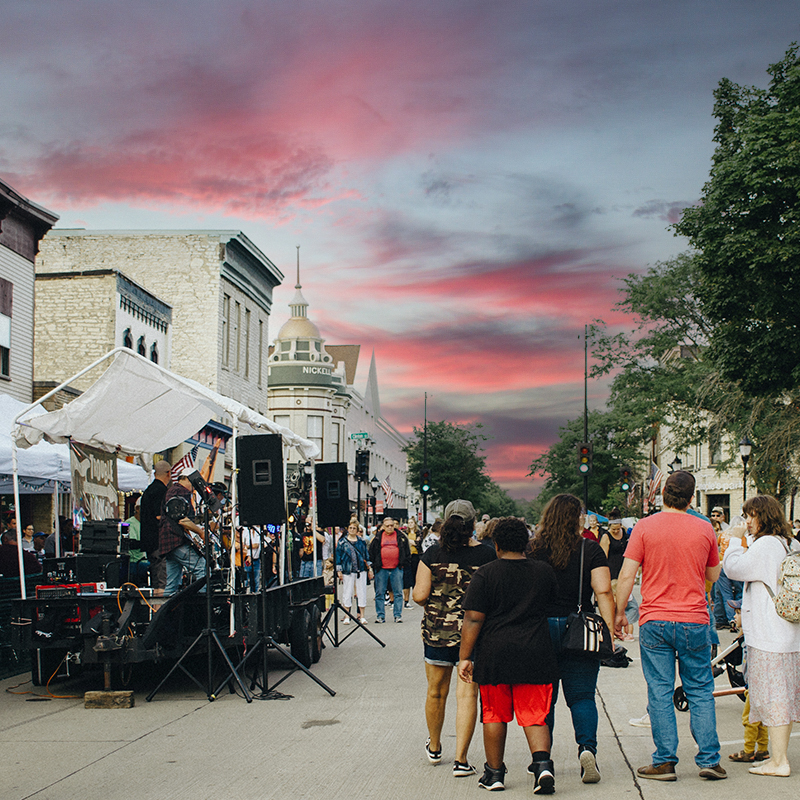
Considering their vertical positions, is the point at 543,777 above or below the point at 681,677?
below

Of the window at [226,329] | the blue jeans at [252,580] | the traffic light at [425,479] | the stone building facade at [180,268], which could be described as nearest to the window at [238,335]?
the window at [226,329]

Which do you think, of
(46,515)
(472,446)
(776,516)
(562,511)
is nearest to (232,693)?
(562,511)

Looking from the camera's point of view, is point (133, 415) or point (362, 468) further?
point (362, 468)

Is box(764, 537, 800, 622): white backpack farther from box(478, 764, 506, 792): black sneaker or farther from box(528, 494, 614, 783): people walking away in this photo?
box(478, 764, 506, 792): black sneaker

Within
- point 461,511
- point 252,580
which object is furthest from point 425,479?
point 461,511

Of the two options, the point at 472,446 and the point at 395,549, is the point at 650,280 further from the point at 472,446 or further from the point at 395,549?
the point at 472,446

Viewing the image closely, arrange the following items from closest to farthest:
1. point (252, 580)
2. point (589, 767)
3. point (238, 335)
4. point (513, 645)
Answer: point (513, 645)
point (589, 767)
point (252, 580)
point (238, 335)

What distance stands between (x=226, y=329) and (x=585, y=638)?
1392 inches

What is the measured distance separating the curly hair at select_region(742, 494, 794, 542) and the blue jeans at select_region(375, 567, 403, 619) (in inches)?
455

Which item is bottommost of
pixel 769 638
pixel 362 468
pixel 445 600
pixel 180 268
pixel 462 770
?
pixel 462 770

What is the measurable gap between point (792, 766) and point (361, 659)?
692 cm

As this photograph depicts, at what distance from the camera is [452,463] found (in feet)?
252

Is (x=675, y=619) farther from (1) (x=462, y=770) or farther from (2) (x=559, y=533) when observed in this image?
(1) (x=462, y=770)

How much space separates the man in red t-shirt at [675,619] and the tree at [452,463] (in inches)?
2708
